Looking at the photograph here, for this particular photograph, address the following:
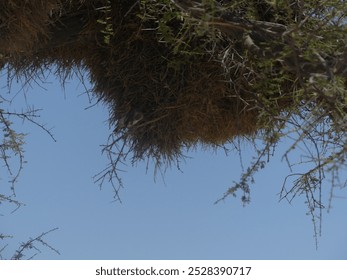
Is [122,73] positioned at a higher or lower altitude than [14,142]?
higher

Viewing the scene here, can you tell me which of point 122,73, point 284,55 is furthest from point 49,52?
point 284,55

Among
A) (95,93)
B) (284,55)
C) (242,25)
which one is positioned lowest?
(284,55)

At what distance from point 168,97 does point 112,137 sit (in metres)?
0.18

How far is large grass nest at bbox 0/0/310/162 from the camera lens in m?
1.36

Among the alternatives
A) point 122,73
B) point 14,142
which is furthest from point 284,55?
point 14,142

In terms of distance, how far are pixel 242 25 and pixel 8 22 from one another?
48 cm

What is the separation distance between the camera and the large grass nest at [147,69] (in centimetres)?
136

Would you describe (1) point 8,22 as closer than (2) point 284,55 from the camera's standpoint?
No

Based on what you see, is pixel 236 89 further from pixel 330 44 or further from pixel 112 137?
pixel 330 44

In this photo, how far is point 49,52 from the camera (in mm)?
1528

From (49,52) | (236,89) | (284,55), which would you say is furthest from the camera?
(49,52)

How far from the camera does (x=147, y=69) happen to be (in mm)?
1454

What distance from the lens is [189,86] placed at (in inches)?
56.2

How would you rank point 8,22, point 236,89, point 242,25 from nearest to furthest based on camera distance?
point 242,25 → point 8,22 → point 236,89
